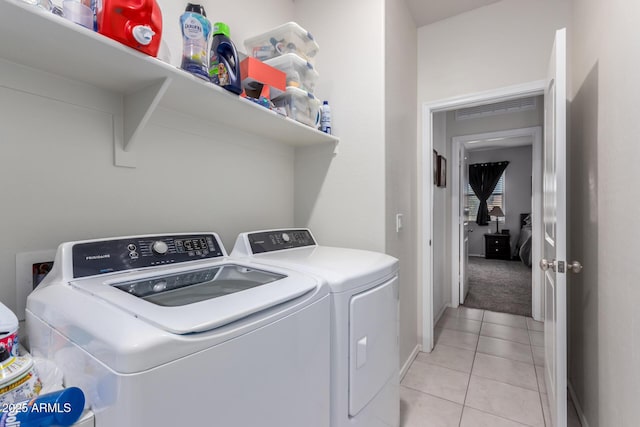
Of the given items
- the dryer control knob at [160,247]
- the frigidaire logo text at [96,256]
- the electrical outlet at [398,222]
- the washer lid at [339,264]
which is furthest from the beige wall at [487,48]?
the frigidaire logo text at [96,256]

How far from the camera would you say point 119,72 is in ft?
3.19

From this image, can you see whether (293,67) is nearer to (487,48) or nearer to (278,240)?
(278,240)

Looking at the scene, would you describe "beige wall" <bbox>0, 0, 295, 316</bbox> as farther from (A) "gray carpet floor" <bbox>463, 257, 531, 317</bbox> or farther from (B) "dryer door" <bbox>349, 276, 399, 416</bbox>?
(A) "gray carpet floor" <bbox>463, 257, 531, 317</bbox>

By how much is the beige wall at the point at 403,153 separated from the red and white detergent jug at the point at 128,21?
4.28ft

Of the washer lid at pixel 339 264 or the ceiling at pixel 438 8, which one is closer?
the washer lid at pixel 339 264

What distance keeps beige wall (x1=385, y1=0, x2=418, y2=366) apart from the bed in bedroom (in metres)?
4.81

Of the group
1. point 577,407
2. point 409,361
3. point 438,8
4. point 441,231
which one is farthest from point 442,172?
point 577,407

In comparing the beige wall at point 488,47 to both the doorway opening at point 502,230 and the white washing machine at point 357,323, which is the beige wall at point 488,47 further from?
the white washing machine at point 357,323

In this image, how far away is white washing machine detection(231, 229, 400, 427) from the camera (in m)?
0.97

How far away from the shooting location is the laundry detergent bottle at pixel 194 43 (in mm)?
1058

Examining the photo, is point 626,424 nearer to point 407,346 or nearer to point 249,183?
point 407,346

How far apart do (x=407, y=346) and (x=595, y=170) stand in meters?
1.62

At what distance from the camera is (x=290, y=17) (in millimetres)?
2074

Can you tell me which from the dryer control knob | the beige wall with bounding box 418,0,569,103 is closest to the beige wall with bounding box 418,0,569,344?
the beige wall with bounding box 418,0,569,103
